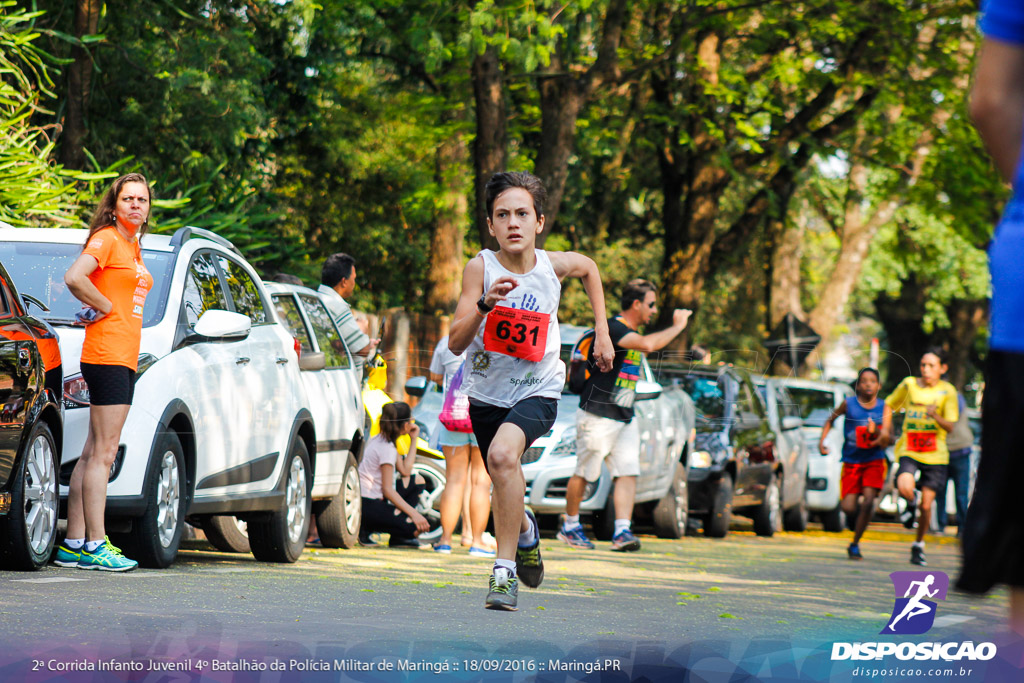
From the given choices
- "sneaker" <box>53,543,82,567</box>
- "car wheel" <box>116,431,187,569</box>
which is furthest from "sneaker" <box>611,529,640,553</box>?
"sneaker" <box>53,543,82,567</box>

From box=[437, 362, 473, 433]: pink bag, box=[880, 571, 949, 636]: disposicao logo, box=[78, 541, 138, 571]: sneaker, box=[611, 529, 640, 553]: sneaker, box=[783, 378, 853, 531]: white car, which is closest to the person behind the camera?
box=[880, 571, 949, 636]: disposicao logo

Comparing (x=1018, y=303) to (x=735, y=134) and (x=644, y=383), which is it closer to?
(x=644, y=383)

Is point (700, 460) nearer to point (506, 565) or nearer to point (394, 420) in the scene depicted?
point (394, 420)

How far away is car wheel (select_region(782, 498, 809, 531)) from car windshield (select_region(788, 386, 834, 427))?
1.64 meters

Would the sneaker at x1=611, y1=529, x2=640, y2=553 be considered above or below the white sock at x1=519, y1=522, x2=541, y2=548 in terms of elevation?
below

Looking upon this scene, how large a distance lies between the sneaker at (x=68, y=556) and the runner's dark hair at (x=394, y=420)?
433 centimetres

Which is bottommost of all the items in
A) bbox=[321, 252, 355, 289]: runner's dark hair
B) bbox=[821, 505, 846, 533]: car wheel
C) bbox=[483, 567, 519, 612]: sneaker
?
bbox=[821, 505, 846, 533]: car wheel

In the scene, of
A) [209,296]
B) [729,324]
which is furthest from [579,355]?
[729,324]

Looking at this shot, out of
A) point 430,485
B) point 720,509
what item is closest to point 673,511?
point 720,509

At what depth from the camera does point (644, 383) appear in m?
13.2

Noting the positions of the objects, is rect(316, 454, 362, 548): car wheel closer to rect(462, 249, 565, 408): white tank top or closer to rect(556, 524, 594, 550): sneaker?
rect(556, 524, 594, 550): sneaker

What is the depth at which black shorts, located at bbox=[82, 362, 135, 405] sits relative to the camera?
25.3 feet

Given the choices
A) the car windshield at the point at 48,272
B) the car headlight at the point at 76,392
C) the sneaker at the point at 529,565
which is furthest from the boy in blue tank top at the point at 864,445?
the car headlight at the point at 76,392

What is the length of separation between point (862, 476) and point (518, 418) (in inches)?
359
